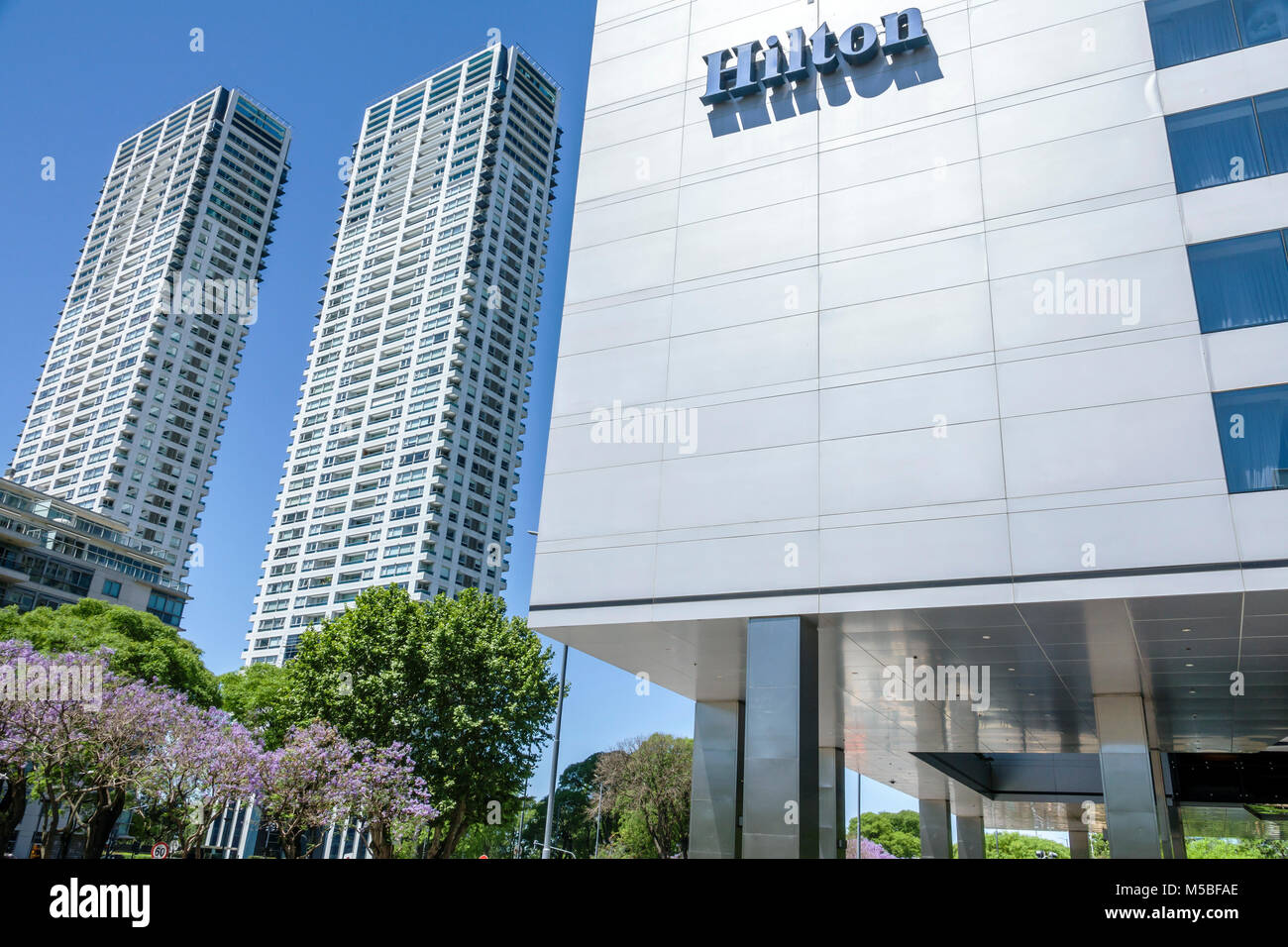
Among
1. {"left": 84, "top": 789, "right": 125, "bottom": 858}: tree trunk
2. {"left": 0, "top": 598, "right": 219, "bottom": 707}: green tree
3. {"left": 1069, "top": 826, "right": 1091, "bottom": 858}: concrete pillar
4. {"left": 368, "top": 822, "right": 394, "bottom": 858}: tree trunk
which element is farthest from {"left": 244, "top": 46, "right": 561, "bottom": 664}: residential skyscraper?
{"left": 1069, "top": 826, "right": 1091, "bottom": 858}: concrete pillar

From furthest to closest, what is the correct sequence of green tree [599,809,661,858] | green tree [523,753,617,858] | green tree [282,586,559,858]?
green tree [523,753,617,858] < green tree [599,809,661,858] < green tree [282,586,559,858]

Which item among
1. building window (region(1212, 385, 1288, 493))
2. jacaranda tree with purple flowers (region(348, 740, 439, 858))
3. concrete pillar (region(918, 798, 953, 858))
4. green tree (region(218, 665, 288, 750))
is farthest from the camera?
concrete pillar (region(918, 798, 953, 858))

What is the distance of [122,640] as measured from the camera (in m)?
42.6

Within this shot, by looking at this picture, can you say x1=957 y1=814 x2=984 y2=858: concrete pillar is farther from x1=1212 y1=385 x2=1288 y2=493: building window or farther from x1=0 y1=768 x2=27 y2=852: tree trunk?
x1=0 y1=768 x2=27 y2=852: tree trunk

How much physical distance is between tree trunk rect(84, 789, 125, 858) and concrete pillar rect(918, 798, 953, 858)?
1392 inches

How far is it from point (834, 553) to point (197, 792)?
1087 inches

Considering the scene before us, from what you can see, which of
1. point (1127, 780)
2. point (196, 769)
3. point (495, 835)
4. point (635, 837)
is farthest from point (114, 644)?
point (1127, 780)

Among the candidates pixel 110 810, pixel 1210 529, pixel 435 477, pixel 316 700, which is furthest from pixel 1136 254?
pixel 435 477

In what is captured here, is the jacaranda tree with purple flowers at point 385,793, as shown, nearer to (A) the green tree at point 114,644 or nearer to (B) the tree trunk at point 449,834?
(B) the tree trunk at point 449,834

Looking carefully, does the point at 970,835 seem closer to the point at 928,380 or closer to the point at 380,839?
the point at 380,839

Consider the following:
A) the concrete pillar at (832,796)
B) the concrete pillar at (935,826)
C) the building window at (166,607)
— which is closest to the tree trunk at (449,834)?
the concrete pillar at (832,796)

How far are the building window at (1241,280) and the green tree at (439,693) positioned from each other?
28.9m

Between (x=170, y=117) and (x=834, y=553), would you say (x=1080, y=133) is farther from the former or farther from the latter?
(x=170, y=117)

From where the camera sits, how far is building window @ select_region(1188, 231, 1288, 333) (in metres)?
16.2
